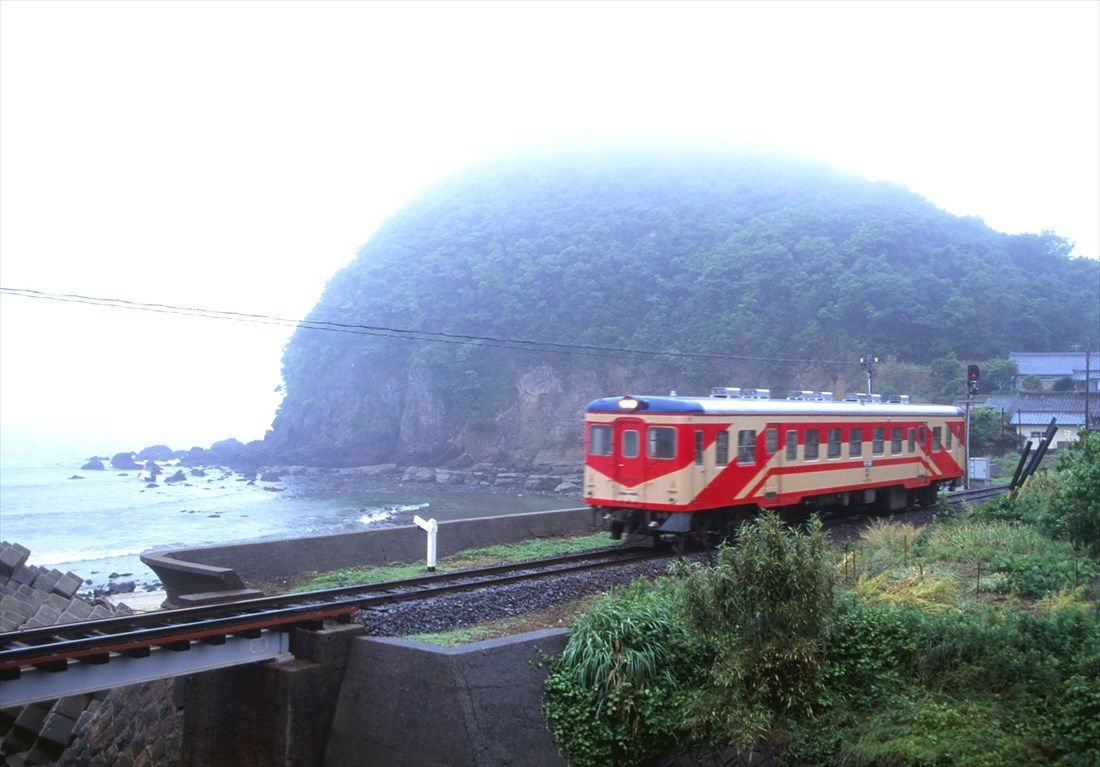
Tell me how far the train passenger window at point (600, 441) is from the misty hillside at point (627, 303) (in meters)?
48.5

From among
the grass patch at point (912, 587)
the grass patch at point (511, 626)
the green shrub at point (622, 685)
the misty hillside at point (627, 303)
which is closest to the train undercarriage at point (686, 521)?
the grass patch at point (912, 587)

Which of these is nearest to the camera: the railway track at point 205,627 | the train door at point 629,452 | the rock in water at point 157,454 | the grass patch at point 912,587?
the railway track at point 205,627

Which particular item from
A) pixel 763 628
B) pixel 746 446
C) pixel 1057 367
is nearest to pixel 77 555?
pixel 746 446

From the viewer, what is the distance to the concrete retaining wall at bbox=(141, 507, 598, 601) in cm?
1248

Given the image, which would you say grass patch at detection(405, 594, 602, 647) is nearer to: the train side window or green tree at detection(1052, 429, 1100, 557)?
green tree at detection(1052, 429, 1100, 557)

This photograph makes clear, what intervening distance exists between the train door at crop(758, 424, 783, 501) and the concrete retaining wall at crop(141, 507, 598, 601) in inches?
122

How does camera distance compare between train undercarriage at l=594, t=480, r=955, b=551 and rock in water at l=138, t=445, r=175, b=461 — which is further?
rock in water at l=138, t=445, r=175, b=461

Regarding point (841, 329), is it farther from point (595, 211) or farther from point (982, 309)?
point (595, 211)

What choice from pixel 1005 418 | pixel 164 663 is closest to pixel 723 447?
pixel 164 663

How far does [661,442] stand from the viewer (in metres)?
15.5

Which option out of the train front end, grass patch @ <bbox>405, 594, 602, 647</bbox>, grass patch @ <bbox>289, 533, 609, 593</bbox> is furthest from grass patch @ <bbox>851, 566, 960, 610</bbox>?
grass patch @ <bbox>289, 533, 609, 593</bbox>

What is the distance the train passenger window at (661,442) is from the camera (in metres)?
15.4

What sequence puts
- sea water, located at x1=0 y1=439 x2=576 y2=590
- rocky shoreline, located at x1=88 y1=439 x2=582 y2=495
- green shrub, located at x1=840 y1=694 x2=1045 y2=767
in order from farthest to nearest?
rocky shoreline, located at x1=88 y1=439 x2=582 y2=495, sea water, located at x1=0 y1=439 x2=576 y2=590, green shrub, located at x1=840 y1=694 x2=1045 y2=767

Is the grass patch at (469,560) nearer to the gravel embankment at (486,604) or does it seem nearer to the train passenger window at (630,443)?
the gravel embankment at (486,604)
